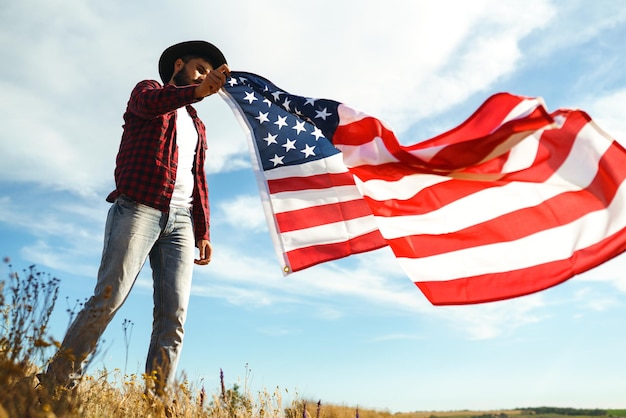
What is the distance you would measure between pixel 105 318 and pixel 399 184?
2317 millimetres

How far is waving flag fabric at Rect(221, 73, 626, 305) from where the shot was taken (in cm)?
398

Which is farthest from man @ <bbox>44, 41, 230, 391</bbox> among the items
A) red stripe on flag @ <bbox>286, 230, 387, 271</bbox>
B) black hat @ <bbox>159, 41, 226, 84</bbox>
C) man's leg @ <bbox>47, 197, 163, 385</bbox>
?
red stripe on flag @ <bbox>286, 230, 387, 271</bbox>

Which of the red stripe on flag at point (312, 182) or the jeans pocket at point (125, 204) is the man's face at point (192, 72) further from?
the red stripe on flag at point (312, 182)

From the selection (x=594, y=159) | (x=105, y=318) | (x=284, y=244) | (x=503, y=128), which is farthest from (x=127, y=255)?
(x=594, y=159)

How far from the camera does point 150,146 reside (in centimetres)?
412

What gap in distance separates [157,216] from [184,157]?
0.57 meters

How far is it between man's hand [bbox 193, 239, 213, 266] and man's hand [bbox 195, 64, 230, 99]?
1329 millimetres

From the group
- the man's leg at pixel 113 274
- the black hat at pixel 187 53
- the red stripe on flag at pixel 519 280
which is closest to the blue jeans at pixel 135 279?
the man's leg at pixel 113 274

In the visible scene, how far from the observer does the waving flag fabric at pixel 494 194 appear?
3984mm

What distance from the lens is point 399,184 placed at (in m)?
4.57

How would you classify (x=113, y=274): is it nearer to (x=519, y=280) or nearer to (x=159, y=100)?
(x=159, y=100)

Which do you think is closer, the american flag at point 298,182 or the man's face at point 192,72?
the man's face at point 192,72

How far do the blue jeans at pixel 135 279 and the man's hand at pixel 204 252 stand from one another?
1.22 feet

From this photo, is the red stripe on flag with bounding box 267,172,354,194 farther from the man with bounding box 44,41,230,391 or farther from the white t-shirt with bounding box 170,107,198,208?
the white t-shirt with bounding box 170,107,198,208
